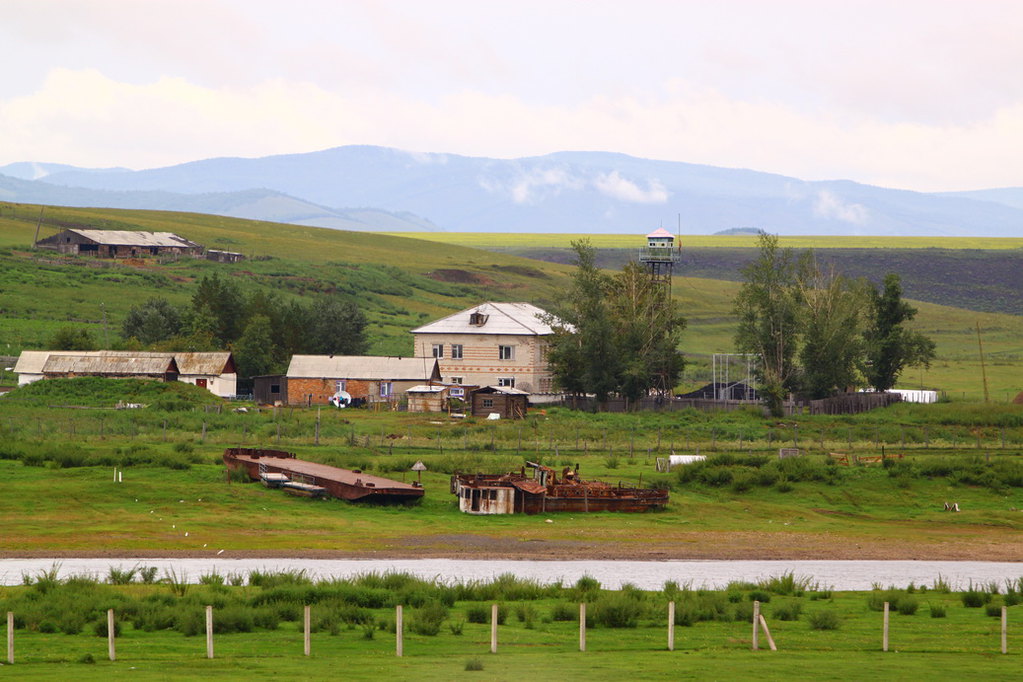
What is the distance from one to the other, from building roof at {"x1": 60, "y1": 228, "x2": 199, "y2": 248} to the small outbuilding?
3335 inches

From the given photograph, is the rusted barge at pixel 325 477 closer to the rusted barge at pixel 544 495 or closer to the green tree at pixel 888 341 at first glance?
the rusted barge at pixel 544 495

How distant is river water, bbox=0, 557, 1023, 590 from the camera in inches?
1468

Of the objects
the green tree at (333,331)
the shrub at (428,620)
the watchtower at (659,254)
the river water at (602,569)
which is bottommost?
the river water at (602,569)

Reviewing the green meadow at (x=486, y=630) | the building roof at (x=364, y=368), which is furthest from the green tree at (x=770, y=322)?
the green meadow at (x=486, y=630)

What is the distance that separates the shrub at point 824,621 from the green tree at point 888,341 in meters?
60.2

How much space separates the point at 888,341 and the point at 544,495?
44095 mm

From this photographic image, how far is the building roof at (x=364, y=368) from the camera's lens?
276 ft

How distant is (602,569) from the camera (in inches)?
1576

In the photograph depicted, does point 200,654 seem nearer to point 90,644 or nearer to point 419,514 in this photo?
point 90,644

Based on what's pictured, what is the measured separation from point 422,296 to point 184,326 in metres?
66.2

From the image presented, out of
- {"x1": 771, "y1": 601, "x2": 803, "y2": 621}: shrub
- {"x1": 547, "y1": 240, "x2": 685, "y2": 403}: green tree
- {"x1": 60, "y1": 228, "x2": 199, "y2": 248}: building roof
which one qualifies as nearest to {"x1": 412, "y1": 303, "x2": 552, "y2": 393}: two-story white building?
{"x1": 547, "y1": 240, "x2": 685, "y2": 403}: green tree

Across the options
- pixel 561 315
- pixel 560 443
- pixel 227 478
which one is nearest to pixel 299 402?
pixel 561 315

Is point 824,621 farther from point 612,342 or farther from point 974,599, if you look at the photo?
point 612,342

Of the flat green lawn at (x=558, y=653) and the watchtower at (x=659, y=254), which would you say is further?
the watchtower at (x=659, y=254)
